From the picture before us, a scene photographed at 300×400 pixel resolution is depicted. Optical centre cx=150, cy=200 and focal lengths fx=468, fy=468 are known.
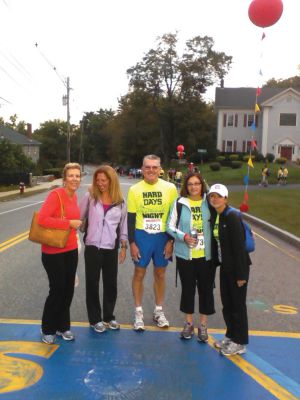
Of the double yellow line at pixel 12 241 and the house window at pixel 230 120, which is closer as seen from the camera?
the double yellow line at pixel 12 241

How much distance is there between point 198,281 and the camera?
4.99 metres

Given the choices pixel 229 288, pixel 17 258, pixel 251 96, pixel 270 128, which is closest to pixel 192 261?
pixel 229 288

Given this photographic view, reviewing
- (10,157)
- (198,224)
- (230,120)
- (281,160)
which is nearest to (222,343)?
(198,224)

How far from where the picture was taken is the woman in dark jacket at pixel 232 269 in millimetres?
4516

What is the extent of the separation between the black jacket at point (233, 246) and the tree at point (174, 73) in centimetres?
6750

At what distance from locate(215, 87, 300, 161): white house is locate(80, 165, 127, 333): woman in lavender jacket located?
50909 mm

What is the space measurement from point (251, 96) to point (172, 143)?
1649 cm

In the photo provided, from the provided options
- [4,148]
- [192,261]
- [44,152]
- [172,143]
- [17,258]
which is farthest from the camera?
[44,152]

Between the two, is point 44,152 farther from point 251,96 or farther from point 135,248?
point 135,248

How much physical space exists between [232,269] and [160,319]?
4.08ft

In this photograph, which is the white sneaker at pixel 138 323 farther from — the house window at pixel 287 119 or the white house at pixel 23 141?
the white house at pixel 23 141

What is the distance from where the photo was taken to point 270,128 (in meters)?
57.3

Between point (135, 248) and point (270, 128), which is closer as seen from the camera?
point (135, 248)

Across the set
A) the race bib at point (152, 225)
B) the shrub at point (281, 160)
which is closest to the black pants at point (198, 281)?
the race bib at point (152, 225)
